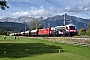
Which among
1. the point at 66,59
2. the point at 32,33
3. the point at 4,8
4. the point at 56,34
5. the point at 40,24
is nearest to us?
the point at 66,59

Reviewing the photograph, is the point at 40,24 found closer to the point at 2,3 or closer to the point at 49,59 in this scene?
the point at 2,3

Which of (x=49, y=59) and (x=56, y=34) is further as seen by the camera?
(x=56, y=34)

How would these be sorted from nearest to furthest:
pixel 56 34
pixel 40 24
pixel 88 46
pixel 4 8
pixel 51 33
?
pixel 88 46 → pixel 4 8 → pixel 56 34 → pixel 51 33 → pixel 40 24

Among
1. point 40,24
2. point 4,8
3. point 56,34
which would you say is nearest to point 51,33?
point 56,34

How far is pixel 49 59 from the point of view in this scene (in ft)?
65.9

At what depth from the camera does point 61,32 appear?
75125mm

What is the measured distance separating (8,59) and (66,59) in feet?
17.3

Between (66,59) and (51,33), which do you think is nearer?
(66,59)

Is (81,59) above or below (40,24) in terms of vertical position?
below

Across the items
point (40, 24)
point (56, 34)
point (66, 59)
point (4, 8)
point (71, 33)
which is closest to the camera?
point (66, 59)

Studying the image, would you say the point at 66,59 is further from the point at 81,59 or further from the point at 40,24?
the point at 40,24

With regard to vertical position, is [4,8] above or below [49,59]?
above

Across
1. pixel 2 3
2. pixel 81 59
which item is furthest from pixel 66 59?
pixel 2 3

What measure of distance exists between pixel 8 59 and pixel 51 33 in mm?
65634
